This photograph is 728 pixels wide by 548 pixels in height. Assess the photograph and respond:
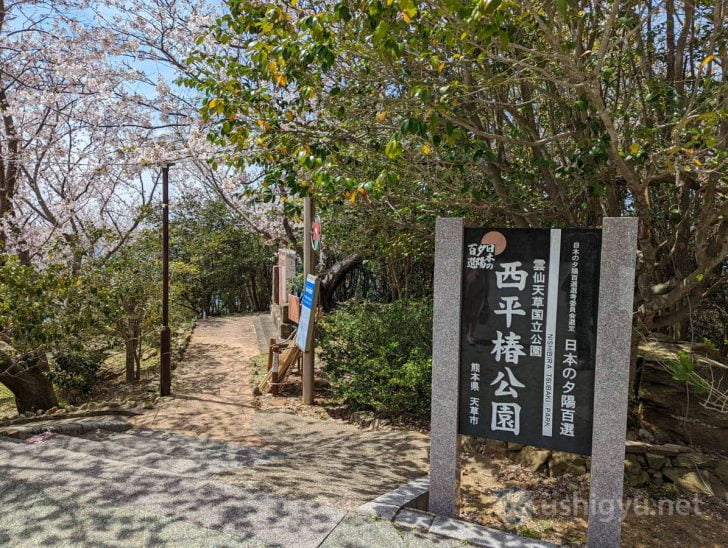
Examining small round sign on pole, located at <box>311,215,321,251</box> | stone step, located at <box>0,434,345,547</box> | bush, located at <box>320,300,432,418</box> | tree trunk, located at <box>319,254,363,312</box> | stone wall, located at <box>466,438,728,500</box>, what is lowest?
stone wall, located at <box>466,438,728,500</box>

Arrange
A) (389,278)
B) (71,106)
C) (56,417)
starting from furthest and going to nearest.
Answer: (389,278)
(71,106)
(56,417)

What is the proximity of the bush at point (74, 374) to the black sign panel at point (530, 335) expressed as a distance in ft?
25.3

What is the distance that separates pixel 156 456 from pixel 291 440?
→ 5.67 ft

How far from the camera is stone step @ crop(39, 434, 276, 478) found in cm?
459

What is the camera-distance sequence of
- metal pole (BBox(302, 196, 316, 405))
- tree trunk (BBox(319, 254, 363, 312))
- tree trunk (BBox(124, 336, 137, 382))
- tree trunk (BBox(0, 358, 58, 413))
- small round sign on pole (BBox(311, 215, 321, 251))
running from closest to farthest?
small round sign on pole (BBox(311, 215, 321, 251))
metal pole (BBox(302, 196, 316, 405))
tree trunk (BBox(0, 358, 58, 413))
tree trunk (BBox(124, 336, 137, 382))
tree trunk (BBox(319, 254, 363, 312))

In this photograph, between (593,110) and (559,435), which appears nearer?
(559,435)

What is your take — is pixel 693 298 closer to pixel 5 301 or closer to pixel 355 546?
pixel 355 546

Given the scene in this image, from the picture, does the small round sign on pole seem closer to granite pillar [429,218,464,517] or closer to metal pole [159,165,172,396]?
metal pole [159,165,172,396]

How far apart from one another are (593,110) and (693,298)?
253cm

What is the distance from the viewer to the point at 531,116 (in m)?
6.12

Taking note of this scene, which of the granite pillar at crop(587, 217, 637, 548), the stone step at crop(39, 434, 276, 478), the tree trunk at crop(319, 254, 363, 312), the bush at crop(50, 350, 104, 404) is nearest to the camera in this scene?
the granite pillar at crop(587, 217, 637, 548)

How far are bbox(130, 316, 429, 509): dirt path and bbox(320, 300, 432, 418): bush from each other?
46 cm

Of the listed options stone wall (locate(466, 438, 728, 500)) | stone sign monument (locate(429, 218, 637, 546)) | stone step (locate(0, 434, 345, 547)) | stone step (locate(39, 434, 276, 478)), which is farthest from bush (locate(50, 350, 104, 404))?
stone wall (locate(466, 438, 728, 500))

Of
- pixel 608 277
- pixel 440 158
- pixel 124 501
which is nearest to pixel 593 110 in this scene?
pixel 440 158
